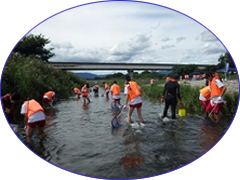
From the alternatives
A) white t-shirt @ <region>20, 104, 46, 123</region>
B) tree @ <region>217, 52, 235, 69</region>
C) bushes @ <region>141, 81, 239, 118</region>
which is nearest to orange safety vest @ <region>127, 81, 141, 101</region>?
bushes @ <region>141, 81, 239, 118</region>

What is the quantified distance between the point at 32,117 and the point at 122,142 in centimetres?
234

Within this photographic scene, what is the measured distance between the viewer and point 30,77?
4508mm

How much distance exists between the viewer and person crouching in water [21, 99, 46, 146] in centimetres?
466

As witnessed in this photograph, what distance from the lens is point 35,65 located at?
4.87 metres

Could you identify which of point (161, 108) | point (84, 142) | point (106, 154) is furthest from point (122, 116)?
point (106, 154)

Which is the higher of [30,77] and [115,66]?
[115,66]

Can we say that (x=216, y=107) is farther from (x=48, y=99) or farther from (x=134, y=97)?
(x=48, y=99)

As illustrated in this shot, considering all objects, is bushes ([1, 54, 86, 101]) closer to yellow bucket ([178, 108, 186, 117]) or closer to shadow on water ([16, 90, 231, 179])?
shadow on water ([16, 90, 231, 179])

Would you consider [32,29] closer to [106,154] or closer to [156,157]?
A: [106,154]

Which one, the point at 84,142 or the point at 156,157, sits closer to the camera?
the point at 156,157

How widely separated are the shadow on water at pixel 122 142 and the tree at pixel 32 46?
1562 millimetres

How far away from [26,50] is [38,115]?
63.7 inches

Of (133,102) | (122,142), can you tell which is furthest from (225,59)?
(133,102)

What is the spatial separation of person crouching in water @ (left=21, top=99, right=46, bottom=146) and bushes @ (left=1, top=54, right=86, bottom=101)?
0.64ft
